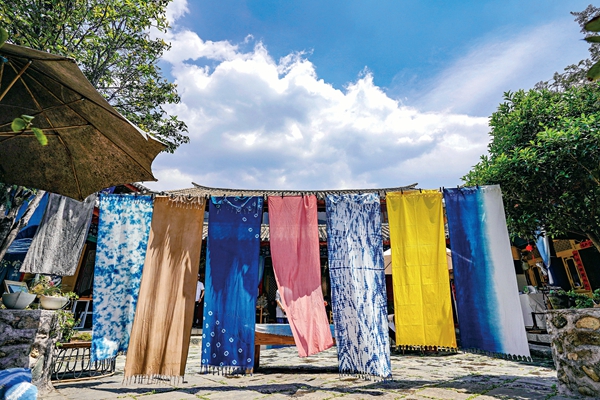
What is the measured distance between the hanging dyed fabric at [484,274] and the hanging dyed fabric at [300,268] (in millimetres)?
1895

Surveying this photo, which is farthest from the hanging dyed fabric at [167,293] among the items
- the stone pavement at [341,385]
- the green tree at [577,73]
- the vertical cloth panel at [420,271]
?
the green tree at [577,73]

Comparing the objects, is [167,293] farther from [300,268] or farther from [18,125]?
[18,125]

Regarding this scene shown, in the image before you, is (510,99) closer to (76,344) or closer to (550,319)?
(550,319)

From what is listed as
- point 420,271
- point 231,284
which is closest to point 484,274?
point 420,271

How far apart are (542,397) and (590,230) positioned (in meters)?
2.41

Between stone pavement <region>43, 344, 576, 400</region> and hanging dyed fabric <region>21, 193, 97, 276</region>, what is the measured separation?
2.22 metres

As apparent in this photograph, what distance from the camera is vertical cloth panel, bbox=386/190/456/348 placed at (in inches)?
159

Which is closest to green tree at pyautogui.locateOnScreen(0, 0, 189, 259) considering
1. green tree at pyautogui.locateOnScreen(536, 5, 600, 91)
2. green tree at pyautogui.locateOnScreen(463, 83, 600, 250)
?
green tree at pyautogui.locateOnScreen(463, 83, 600, 250)

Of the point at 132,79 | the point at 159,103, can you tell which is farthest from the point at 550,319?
the point at 132,79

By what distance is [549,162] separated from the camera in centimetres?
420

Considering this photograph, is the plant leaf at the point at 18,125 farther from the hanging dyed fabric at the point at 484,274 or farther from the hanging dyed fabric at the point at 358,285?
the hanging dyed fabric at the point at 484,274

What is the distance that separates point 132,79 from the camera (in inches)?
278

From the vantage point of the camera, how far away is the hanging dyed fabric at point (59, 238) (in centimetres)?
560

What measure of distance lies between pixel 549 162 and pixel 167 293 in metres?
5.48
